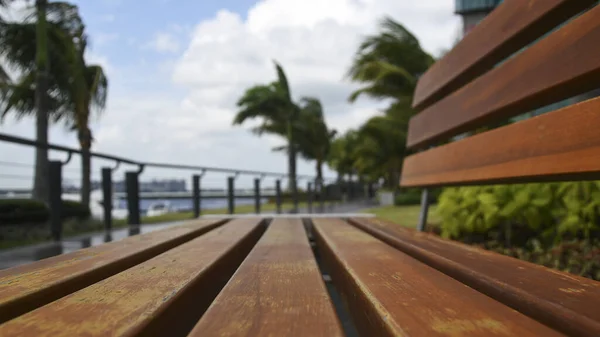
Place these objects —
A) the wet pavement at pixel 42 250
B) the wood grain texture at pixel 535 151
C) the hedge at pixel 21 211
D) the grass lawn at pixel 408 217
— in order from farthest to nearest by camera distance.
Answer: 1. the hedge at pixel 21 211
2. the grass lawn at pixel 408 217
3. the wet pavement at pixel 42 250
4. the wood grain texture at pixel 535 151

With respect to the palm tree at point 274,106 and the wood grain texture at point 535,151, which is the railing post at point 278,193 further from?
the palm tree at point 274,106

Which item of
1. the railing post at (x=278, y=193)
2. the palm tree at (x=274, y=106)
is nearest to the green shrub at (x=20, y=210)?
the railing post at (x=278, y=193)

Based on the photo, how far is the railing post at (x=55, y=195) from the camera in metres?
3.69

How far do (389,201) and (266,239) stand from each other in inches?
684

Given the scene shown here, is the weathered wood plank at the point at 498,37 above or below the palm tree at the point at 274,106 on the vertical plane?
below

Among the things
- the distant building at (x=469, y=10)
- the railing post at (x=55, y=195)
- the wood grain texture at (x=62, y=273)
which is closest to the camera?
the wood grain texture at (x=62, y=273)

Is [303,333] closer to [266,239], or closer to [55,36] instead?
[266,239]

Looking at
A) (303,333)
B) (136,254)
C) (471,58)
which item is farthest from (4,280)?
(471,58)

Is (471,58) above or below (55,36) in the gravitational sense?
below

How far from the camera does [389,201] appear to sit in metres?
18.7

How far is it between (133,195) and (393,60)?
10.4 meters

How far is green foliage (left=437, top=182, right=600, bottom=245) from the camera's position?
2848 mm

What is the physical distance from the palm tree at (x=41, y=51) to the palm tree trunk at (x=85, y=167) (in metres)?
1.60

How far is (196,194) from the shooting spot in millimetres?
6020
